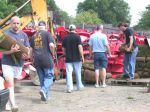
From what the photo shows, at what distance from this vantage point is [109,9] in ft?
381

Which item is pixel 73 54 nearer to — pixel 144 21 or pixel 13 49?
pixel 13 49

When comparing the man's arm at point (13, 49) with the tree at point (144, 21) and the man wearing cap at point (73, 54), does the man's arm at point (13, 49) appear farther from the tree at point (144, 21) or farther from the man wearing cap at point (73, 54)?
the tree at point (144, 21)

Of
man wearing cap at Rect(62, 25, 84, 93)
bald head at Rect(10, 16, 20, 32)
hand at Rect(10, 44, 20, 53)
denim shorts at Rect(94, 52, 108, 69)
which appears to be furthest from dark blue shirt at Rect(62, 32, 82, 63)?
hand at Rect(10, 44, 20, 53)

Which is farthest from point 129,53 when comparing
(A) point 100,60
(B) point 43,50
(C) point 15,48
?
(C) point 15,48

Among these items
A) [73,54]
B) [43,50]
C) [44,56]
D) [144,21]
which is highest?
[43,50]

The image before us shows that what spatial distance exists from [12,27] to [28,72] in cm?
522

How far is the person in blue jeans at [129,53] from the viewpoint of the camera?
15039mm

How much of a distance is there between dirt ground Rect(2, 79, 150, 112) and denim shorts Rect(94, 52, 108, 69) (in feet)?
2.17

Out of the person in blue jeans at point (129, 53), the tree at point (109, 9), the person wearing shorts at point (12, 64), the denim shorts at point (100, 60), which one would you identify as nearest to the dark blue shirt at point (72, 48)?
the denim shorts at point (100, 60)

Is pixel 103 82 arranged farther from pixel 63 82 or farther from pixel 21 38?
pixel 21 38

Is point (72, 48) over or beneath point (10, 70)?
over

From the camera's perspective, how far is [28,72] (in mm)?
15164

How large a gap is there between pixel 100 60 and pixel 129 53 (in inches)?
44.8

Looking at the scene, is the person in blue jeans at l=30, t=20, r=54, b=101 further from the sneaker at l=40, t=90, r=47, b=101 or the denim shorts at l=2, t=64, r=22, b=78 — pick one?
the denim shorts at l=2, t=64, r=22, b=78
